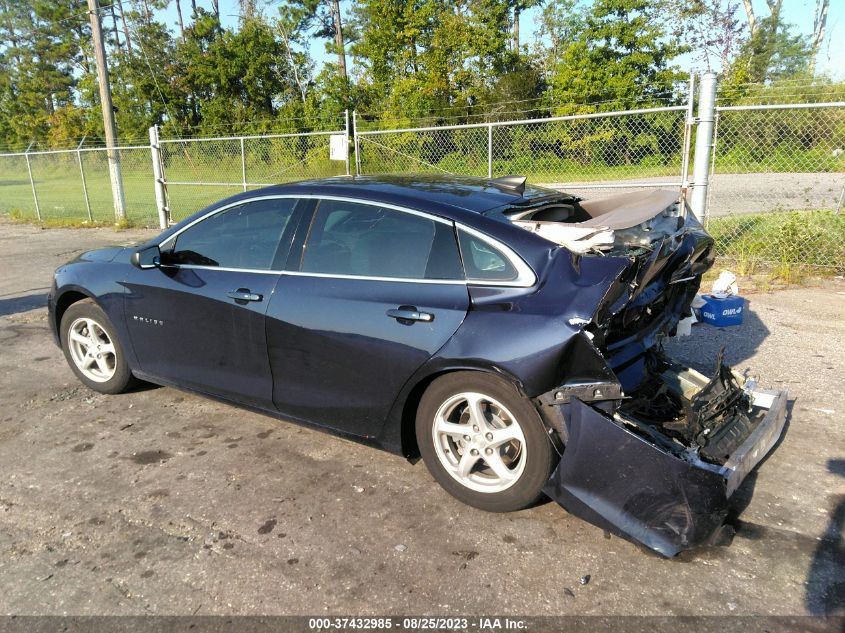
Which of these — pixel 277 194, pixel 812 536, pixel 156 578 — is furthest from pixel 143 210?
pixel 812 536

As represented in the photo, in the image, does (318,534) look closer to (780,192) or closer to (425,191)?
(425,191)

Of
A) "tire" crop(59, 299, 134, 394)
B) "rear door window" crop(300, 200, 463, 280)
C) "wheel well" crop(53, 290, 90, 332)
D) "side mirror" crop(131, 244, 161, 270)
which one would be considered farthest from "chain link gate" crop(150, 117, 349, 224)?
"rear door window" crop(300, 200, 463, 280)

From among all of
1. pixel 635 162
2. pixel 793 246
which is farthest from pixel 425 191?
pixel 635 162

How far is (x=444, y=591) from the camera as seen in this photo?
2613 mm

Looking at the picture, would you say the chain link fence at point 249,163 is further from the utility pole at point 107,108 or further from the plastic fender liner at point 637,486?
the plastic fender liner at point 637,486

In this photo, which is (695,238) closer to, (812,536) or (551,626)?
(812,536)

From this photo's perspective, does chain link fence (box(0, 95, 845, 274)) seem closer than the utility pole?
Yes

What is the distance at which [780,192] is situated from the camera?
15.1 metres

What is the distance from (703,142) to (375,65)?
1058 inches

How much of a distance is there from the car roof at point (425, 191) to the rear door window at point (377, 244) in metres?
0.08

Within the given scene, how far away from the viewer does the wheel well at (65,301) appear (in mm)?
4718

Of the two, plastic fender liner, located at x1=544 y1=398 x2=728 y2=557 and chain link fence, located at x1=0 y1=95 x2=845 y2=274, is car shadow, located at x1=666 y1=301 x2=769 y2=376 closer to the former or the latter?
chain link fence, located at x1=0 y1=95 x2=845 y2=274

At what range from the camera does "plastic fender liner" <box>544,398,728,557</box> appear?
8.48 ft

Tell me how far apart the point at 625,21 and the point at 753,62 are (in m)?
12.3
